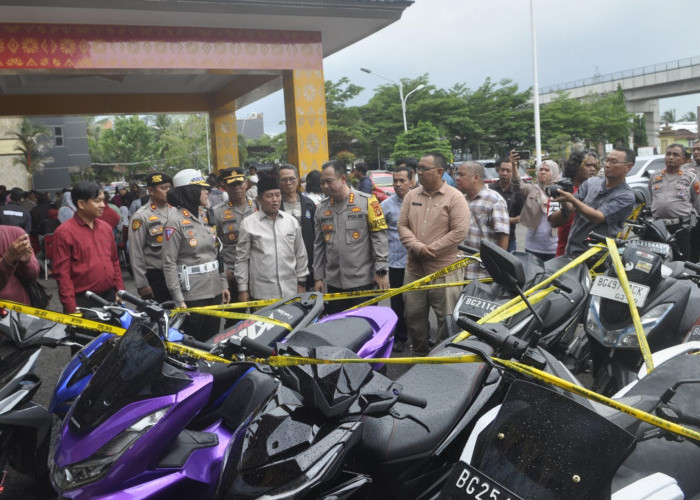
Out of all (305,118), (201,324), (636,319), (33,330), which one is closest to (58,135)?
(305,118)

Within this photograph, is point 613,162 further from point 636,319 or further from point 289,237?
point 289,237

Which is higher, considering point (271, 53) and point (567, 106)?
point (567, 106)

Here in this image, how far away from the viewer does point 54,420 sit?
10.6 feet

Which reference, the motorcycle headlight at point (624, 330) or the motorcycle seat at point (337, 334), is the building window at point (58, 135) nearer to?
the motorcycle seat at point (337, 334)

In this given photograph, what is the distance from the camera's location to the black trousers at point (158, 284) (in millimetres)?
4840

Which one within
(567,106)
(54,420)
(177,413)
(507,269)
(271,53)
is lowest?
(54,420)

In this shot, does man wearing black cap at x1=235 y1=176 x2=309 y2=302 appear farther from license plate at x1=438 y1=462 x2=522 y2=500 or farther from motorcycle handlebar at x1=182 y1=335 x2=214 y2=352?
license plate at x1=438 y1=462 x2=522 y2=500

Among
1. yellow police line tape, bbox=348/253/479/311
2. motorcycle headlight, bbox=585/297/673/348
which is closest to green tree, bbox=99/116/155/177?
yellow police line tape, bbox=348/253/479/311

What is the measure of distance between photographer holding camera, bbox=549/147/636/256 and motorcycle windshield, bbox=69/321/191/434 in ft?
11.7

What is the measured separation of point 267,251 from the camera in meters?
4.71

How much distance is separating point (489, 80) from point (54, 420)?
1379 inches

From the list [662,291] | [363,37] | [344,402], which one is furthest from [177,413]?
[363,37]

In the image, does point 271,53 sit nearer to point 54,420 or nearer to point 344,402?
point 54,420

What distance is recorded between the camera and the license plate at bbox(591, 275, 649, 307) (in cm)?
358
